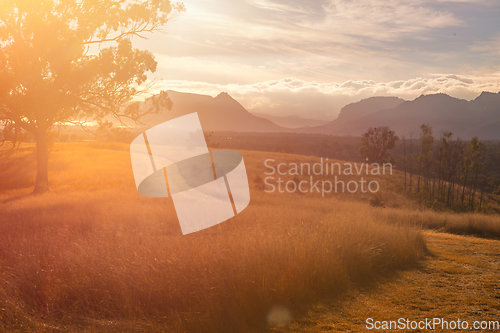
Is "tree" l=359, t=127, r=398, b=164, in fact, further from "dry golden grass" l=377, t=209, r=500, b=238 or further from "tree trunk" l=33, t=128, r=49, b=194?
"tree trunk" l=33, t=128, r=49, b=194

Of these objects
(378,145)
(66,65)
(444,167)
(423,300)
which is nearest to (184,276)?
(423,300)

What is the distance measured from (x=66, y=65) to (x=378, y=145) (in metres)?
97.4

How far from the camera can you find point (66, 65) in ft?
52.5

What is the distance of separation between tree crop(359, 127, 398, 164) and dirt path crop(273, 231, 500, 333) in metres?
93.0

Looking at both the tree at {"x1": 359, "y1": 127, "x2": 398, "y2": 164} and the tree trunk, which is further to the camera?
the tree at {"x1": 359, "y1": 127, "x2": 398, "y2": 164}

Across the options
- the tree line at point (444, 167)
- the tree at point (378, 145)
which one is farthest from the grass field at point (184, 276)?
the tree at point (378, 145)

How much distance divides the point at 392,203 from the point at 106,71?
122 feet

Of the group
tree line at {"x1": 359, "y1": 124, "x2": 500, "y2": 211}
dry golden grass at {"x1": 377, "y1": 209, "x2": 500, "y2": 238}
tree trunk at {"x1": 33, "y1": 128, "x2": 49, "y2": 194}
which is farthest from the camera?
tree line at {"x1": 359, "y1": 124, "x2": 500, "y2": 211}

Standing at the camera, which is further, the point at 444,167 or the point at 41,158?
the point at 444,167

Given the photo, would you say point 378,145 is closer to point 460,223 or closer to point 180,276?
point 460,223

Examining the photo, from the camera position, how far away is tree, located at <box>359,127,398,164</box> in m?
→ 96.2

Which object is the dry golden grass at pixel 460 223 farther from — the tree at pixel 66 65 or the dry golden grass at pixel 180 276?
the tree at pixel 66 65

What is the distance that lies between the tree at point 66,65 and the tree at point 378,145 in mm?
88206

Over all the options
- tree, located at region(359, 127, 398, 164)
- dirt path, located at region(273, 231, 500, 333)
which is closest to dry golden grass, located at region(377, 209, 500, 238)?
dirt path, located at region(273, 231, 500, 333)
